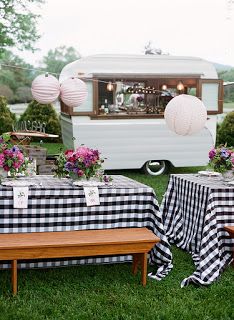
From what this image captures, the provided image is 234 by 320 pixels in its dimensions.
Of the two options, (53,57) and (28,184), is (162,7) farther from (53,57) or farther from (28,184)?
(28,184)

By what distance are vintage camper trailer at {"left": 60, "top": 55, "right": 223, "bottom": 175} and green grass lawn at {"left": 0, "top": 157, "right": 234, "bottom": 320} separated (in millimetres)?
5494

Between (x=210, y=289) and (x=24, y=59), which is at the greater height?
(x=24, y=59)

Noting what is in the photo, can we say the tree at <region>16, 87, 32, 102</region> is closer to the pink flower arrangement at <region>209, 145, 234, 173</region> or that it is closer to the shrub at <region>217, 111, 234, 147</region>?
the shrub at <region>217, 111, 234, 147</region>

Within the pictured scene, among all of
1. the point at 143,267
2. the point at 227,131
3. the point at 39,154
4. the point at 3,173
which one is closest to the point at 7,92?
the point at 227,131

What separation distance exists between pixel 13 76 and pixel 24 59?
5305 millimetres

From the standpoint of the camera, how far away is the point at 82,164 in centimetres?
525

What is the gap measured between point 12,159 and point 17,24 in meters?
16.3

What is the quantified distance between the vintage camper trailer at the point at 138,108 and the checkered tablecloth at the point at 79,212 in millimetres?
5258

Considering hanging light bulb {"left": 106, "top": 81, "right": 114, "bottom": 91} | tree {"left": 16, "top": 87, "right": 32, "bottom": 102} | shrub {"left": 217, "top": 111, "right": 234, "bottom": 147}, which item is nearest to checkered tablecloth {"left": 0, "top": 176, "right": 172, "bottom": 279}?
hanging light bulb {"left": 106, "top": 81, "right": 114, "bottom": 91}

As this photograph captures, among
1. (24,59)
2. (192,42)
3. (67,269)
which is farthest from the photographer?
(24,59)

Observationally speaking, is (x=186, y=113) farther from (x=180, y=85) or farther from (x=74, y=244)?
(x=180, y=85)

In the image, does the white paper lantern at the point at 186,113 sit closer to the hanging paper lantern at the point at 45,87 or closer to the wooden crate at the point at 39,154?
the hanging paper lantern at the point at 45,87

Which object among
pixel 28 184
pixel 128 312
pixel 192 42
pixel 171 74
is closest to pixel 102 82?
pixel 171 74

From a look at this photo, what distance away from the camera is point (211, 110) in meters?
11.4
